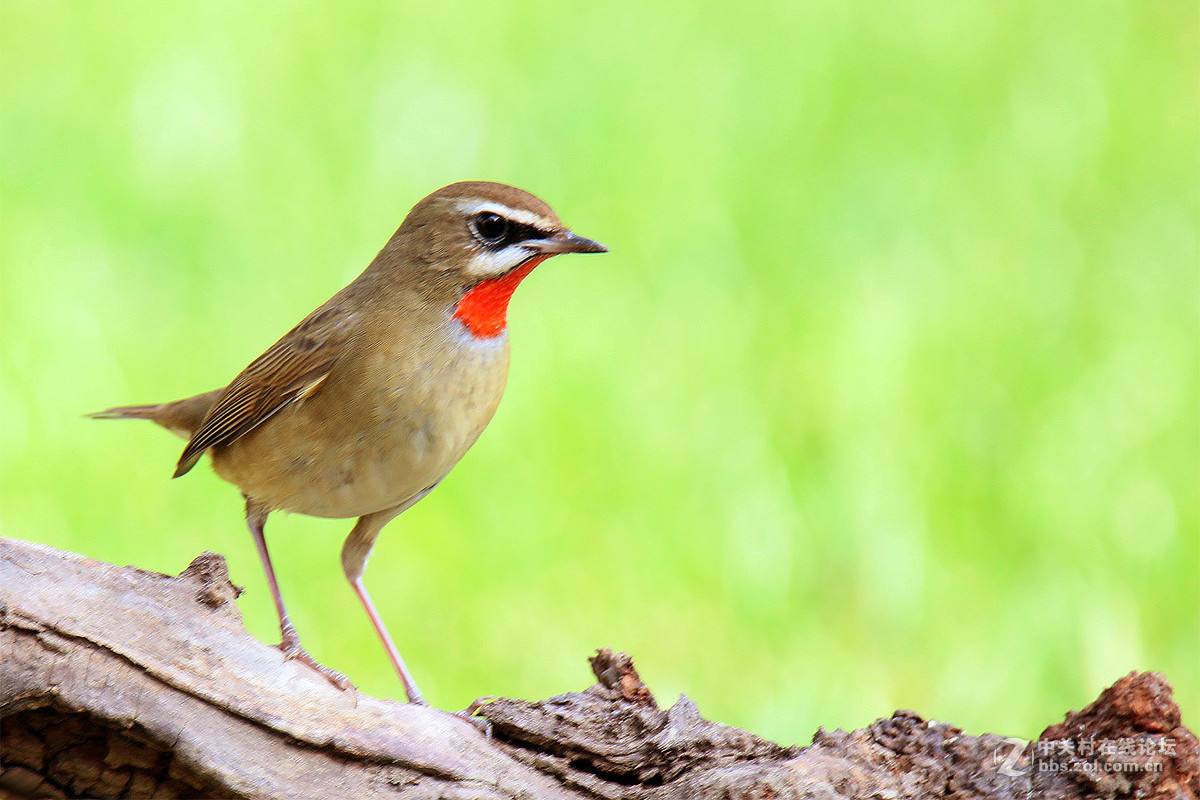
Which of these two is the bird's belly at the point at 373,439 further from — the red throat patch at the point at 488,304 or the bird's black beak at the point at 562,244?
the bird's black beak at the point at 562,244

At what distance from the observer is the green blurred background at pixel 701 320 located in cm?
767

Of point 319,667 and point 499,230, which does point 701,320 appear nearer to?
point 499,230

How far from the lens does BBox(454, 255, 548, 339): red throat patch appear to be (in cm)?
544

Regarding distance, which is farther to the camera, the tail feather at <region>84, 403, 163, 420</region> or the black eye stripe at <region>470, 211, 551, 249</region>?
the tail feather at <region>84, 403, 163, 420</region>

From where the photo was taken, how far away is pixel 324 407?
17.7 feet

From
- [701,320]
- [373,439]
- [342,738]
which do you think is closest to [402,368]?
[373,439]

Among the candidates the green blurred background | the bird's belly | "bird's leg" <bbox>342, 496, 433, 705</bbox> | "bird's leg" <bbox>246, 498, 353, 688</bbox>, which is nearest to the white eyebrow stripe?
the bird's belly

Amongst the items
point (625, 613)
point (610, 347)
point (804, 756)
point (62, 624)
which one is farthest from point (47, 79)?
point (804, 756)

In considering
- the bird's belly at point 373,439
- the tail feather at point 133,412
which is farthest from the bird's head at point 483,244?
the tail feather at point 133,412

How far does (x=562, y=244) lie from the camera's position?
5.30 m

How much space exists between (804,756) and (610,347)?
14.6ft

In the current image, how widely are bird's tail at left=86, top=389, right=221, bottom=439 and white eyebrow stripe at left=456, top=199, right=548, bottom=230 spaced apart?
1.64m

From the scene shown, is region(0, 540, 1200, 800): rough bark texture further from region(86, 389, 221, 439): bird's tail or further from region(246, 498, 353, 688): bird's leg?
region(86, 389, 221, 439): bird's tail

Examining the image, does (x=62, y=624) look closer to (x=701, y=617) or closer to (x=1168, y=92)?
(x=701, y=617)
